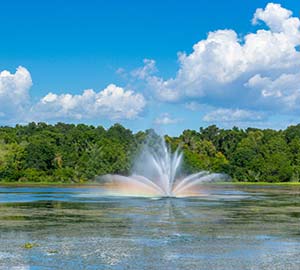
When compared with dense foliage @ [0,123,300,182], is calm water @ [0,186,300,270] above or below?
below

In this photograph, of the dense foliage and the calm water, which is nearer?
the calm water

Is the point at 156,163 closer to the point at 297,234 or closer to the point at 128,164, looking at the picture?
the point at 297,234

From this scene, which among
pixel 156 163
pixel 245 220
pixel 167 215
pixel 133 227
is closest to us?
pixel 133 227

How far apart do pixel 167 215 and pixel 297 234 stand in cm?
1350

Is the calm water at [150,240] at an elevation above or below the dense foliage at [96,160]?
below

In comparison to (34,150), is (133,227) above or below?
below

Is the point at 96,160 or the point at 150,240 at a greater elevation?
the point at 96,160

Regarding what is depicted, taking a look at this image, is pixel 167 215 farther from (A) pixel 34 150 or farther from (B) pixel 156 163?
(A) pixel 34 150

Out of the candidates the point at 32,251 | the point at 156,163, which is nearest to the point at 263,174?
the point at 156,163

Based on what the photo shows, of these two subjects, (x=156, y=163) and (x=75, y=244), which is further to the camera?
(x=156, y=163)

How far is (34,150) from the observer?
163 meters

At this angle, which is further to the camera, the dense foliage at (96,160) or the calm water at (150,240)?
the dense foliage at (96,160)

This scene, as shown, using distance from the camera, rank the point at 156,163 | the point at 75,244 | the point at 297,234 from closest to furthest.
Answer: the point at 75,244 → the point at 297,234 → the point at 156,163

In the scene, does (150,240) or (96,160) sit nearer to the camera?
(150,240)
